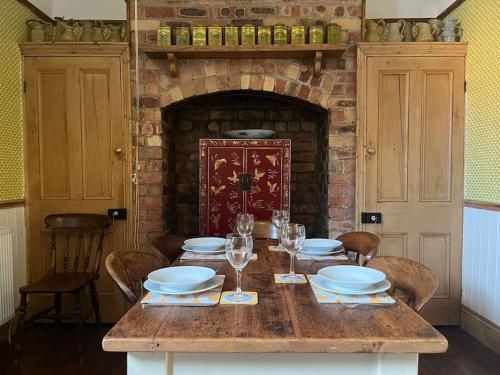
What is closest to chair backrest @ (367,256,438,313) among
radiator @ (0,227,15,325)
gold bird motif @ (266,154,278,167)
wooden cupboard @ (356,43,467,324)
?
wooden cupboard @ (356,43,467,324)

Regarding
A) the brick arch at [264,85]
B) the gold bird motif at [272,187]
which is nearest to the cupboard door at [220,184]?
the gold bird motif at [272,187]

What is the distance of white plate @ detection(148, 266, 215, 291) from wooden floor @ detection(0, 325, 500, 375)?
1.25 meters

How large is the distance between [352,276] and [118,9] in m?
3.04

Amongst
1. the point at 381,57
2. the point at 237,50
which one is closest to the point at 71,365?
the point at 237,50

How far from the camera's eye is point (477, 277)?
277 centimetres

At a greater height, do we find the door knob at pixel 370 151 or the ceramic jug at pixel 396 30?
the ceramic jug at pixel 396 30

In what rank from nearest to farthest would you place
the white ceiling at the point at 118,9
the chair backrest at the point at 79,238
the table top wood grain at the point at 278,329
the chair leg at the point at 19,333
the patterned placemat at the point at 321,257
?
the table top wood grain at the point at 278,329, the patterned placemat at the point at 321,257, the chair leg at the point at 19,333, the chair backrest at the point at 79,238, the white ceiling at the point at 118,9

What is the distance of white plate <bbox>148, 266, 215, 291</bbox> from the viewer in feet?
4.07

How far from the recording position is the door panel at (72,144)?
2.91m

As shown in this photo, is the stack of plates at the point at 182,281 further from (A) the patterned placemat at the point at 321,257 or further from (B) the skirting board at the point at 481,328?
(B) the skirting board at the point at 481,328

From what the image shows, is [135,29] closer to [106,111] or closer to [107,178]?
[106,111]

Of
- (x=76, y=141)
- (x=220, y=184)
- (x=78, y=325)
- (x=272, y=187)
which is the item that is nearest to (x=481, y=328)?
(x=272, y=187)

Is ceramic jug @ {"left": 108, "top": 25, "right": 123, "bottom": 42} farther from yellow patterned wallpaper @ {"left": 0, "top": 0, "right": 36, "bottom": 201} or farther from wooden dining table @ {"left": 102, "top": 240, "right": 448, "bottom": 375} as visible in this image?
wooden dining table @ {"left": 102, "top": 240, "right": 448, "bottom": 375}

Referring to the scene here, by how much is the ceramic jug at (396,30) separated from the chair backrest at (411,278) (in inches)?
77.1
